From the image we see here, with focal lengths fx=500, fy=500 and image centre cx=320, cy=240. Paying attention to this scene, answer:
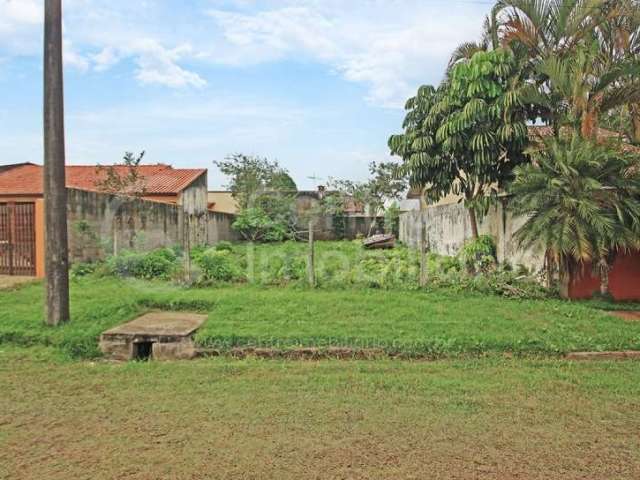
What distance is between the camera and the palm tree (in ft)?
24.6

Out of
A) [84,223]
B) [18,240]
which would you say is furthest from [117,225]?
[18,240]

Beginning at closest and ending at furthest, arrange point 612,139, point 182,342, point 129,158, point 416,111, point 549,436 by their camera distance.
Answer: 1. point 549,436
2. point 182,342
3. point 612,139
4. point 416,111
5. point 129,158

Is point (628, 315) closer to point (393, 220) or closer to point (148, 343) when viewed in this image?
point (148, 343)

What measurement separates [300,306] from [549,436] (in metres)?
4.35

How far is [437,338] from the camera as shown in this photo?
6008 millimetres

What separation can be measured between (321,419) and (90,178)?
23764mm

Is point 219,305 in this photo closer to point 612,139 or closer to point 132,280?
point 132,280

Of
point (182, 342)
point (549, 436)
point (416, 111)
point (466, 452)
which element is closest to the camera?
point (466, 452)

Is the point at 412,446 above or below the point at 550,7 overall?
below

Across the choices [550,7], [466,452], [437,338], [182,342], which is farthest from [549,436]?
[550,7]

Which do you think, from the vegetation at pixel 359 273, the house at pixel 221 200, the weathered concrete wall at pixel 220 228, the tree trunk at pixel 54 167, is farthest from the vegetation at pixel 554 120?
the house at pixel 221 200

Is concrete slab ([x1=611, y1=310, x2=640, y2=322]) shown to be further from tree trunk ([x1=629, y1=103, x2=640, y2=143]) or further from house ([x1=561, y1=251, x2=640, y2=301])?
tree trunk ([x1=629, y1=103, x2=640, y2=143])

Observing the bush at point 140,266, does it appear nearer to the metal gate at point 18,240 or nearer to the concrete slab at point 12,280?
the concrete slab at point 12,280

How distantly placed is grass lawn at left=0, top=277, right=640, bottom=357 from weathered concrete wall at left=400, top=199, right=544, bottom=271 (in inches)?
64.0
